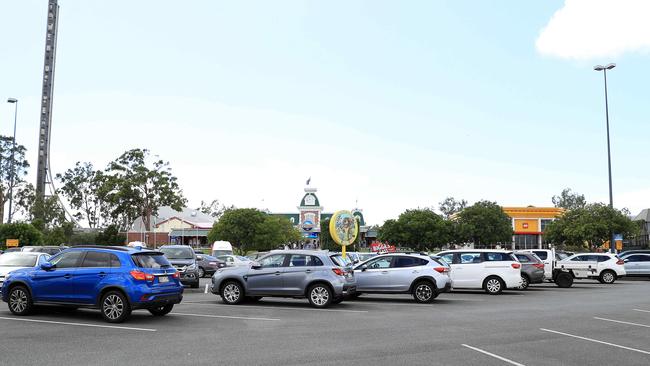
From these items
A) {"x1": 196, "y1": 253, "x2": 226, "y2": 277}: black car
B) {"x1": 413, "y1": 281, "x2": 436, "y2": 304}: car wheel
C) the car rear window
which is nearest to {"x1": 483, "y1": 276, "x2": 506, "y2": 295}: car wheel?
{"x1": 413, "y1": 281, "x2": 436, "y2": 304}: car wheel

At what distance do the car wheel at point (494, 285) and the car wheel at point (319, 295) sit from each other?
25.4ft

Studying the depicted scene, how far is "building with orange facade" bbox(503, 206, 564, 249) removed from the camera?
261 feet

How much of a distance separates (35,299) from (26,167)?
72.3m

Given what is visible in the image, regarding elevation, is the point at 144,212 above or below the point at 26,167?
below

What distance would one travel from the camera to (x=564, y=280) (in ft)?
83.6

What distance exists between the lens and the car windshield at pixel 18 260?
17.5m

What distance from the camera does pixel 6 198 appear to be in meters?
72.4

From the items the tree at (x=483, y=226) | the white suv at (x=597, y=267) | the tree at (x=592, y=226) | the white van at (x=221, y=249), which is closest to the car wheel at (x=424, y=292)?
Result: the white suv at (x=597, y=267)

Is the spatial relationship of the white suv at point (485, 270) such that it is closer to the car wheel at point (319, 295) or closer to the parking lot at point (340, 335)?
the parking lot at point (340, 335)

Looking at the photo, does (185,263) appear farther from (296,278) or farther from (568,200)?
(568,200)

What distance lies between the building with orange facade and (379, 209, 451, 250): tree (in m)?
24.3

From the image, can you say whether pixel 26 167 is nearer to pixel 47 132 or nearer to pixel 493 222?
pixel 47 132

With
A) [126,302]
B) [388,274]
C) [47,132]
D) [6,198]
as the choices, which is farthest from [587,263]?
[47,132]

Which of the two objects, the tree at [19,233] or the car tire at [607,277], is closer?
the car tire at [607,277]
